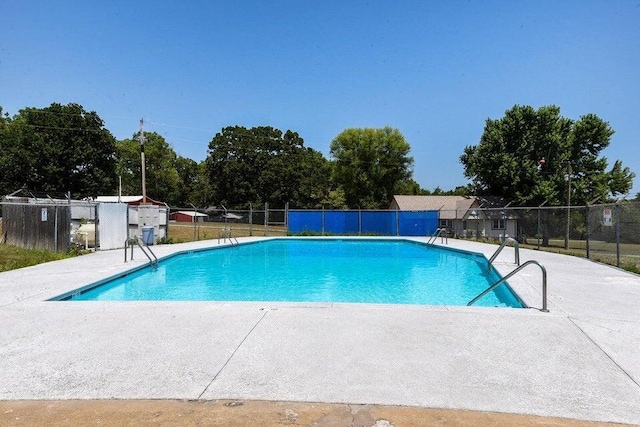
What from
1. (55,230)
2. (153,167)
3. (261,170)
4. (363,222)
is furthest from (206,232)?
(153,167)

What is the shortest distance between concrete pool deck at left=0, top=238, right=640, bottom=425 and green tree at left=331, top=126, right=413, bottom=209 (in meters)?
42.3

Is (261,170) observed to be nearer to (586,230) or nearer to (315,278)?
(315,278)

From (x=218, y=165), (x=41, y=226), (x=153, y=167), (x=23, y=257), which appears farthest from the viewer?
(x=153, y=167)

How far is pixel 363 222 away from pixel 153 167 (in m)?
39.9

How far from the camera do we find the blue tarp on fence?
25.5 m

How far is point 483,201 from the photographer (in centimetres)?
3275

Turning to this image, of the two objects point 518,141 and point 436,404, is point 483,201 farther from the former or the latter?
point 436,404

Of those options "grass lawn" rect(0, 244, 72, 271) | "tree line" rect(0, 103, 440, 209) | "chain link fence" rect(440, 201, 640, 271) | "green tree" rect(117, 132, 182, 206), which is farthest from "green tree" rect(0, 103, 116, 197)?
"chain link fence" rect(440, 201, 640, 271)

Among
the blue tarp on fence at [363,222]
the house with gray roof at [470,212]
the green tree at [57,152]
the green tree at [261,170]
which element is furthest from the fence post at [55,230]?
the green tree at [261,170]

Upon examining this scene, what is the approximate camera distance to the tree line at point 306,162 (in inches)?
1154

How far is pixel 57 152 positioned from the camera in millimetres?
33781

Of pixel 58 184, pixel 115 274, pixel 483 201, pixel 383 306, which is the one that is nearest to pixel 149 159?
pixel 58 184

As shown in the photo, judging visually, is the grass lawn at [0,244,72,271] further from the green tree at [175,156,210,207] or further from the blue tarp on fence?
the green tree at [175,156,210,207]

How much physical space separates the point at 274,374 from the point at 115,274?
6.93 metres
